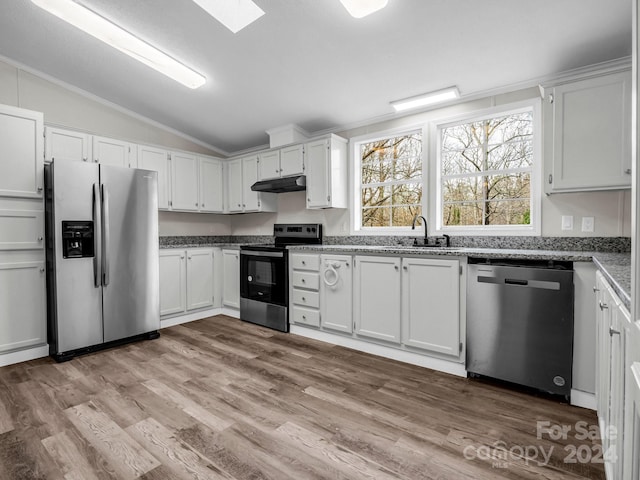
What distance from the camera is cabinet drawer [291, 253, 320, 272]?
348cm

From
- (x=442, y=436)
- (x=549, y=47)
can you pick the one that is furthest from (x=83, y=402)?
(x=549, y=47)

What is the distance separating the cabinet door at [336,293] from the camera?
3.21m

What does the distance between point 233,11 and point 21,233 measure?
267 cm

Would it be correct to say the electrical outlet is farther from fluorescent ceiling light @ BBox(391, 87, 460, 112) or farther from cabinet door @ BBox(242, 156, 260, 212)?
cabinet door @ BBox(242, 156, 260, 212)

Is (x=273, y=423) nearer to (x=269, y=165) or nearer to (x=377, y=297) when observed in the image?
(x=377, y=297)

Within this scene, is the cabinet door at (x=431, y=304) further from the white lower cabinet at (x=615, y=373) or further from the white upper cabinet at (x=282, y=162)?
the white upper cabinet at (x=282, y=162)

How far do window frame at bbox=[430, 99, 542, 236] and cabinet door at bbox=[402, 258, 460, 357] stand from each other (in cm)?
76

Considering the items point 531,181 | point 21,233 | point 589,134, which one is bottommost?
point 21,233

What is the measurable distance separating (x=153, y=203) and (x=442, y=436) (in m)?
3.42

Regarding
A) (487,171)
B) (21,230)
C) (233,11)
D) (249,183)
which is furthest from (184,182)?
(487,171)

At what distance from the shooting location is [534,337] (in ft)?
7.26

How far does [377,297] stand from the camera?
3.00 meters

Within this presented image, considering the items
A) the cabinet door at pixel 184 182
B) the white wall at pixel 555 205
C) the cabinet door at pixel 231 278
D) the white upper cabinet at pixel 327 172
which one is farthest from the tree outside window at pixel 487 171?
the cabinet door at pixel 184 182

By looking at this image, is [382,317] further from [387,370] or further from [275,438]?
[275,438]
